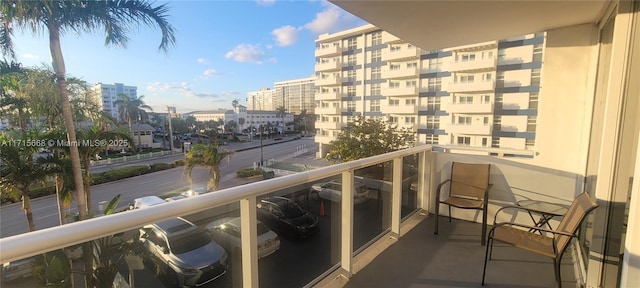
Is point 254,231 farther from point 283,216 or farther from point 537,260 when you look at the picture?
point 537,260

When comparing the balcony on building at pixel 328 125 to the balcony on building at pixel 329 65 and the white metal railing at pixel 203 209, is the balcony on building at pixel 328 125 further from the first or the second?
the white metal railing at pixel 203 209

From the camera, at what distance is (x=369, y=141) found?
11.3 meters

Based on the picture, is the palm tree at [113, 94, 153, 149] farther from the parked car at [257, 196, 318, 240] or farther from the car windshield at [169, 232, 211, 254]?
the car windshield at [169, 232, 211, 254]

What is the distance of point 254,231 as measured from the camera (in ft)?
4.87

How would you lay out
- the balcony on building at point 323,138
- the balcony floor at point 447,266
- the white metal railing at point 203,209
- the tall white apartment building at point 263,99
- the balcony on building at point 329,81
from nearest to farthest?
the white metal railing at point 203,209
the balcony floor at point 447,266
the balcony on building at point 323,138
the balcony on building at point 329,81
the tall white apartment building at point 263,99

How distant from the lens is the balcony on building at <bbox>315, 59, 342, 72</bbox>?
36.7 m

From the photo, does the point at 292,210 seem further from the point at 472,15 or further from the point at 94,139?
the point at 94,139

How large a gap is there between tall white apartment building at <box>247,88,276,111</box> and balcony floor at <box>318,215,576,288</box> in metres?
78.8

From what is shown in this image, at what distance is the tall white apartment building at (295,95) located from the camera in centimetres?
7388

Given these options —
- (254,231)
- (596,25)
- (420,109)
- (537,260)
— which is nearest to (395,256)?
(537,260)

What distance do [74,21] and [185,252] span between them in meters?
9.76

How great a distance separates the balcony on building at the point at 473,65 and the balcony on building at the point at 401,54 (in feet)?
13.1

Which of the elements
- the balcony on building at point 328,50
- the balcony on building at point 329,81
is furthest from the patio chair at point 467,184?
the balcony on building at point 328,50

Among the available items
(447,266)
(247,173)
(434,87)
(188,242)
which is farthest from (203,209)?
(434,87)
